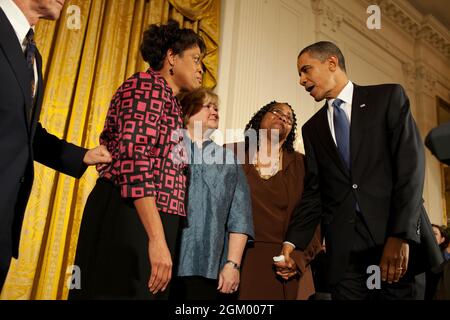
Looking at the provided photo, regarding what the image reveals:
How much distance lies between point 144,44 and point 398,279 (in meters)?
1.29

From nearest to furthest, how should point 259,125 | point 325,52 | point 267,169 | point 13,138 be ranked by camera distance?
1. point 13,138
2. point 325,52
3. point 267,169
4. point 259,125

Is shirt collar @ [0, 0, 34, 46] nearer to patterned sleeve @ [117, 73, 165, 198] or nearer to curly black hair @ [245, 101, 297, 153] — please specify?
patterned sleeve @ [117, 73, 165, 198]

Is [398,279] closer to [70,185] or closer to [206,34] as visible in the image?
[70,185]

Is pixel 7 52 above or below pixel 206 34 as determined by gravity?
below

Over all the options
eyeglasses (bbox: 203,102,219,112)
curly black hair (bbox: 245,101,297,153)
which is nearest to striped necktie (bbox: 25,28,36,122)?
eyeglasses (bbox: 203,102,219,112)

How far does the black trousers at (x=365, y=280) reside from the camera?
150cm

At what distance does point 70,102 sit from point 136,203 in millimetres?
2079

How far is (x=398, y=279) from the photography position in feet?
4.70

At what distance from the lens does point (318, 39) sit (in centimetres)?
499

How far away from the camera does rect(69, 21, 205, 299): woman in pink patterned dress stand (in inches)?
48.7

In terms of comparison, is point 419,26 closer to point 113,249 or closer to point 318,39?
point 318,39

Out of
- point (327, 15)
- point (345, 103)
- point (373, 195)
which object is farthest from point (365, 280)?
point (327, 15)
